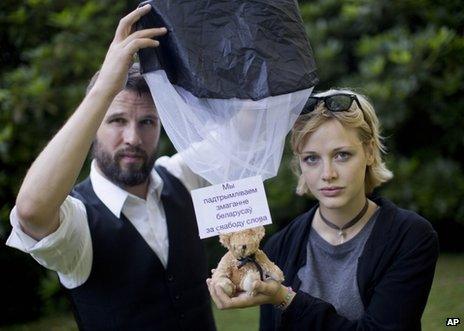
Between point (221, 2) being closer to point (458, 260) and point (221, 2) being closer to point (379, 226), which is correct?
point (379, 226)

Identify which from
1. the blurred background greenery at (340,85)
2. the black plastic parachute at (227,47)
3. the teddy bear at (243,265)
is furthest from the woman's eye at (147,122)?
the blurred background greenery at (340,85)

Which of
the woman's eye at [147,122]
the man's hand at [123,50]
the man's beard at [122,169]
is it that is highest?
the man's hand at [123,50]

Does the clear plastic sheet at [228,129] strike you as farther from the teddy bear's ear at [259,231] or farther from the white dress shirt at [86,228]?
the white dress shirt at [86,228]

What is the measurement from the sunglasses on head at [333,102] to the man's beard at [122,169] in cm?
59

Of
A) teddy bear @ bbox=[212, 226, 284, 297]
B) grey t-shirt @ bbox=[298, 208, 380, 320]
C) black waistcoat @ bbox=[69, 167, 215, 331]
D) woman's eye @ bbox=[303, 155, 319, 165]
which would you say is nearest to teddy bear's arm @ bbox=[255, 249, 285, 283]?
teddy bear @ bbox=[212, 226, 284, 297]

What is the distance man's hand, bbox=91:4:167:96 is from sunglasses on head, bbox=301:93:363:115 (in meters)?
0.49

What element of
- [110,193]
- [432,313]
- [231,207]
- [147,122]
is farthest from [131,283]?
[432,313]

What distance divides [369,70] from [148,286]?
2969mm

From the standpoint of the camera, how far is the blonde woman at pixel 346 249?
185cm

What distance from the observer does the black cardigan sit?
183 cm

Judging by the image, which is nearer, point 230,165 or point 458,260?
point 230,165

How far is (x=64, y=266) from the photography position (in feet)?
6.85

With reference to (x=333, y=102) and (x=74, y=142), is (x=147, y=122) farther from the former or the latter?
(x=333, y=102)

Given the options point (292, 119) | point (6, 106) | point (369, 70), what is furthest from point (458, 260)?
point (292, 119)
